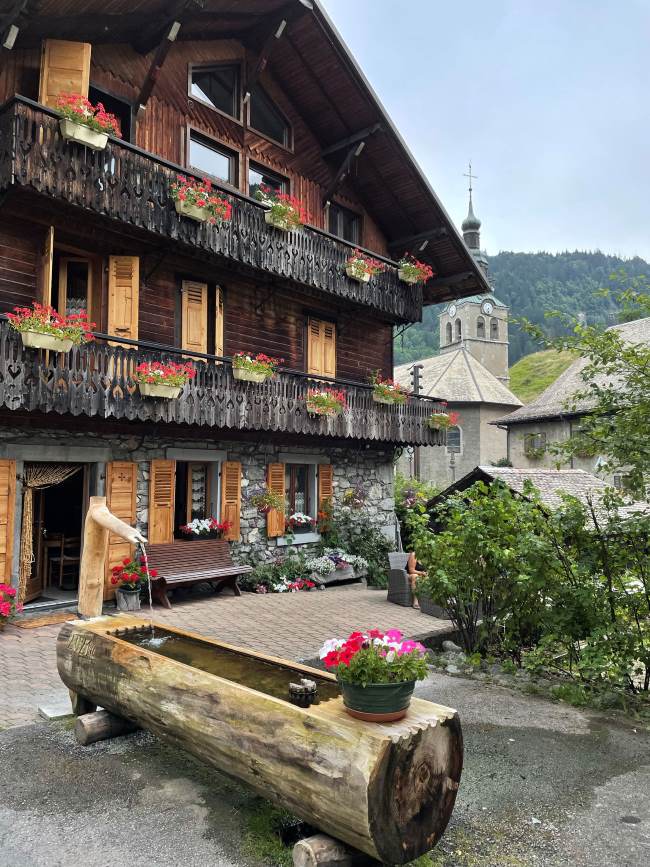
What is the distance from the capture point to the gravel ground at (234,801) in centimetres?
A: 349

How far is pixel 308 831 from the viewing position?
3738 millimetres

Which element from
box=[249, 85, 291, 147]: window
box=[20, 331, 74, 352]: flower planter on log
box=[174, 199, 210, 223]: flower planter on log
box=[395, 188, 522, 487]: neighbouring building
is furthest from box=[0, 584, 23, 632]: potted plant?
box=[395, 188, 522, 487]: neighbouring building

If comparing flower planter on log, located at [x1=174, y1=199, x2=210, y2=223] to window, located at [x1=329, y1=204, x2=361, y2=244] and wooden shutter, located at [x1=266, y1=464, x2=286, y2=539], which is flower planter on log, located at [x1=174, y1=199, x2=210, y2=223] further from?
window, located at [x1=329, y1=204, x2=361, y2=244]

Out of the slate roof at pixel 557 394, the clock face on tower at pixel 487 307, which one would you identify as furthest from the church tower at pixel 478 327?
the slate roof at pixel 557 394

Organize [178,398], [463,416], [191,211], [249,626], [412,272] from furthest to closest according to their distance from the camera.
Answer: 1. [463,416]
2. [412,272]
3. [191,211]
4. [178,398]
5. [249,626]

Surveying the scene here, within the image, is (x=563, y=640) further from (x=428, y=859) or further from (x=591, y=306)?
(x=591, y=306)

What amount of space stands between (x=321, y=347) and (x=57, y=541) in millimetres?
7263

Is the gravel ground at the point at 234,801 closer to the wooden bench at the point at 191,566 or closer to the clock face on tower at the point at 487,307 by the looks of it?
the wooden bench at the point at 191,566

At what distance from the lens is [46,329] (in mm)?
8977

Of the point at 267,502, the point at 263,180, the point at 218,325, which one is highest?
the point at 263,180

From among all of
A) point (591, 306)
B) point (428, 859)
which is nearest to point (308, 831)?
point (428, 859)

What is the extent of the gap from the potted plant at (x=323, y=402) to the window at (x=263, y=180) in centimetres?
463

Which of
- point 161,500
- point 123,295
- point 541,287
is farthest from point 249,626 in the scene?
point 541,287

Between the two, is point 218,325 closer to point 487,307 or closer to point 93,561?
point 93,561
